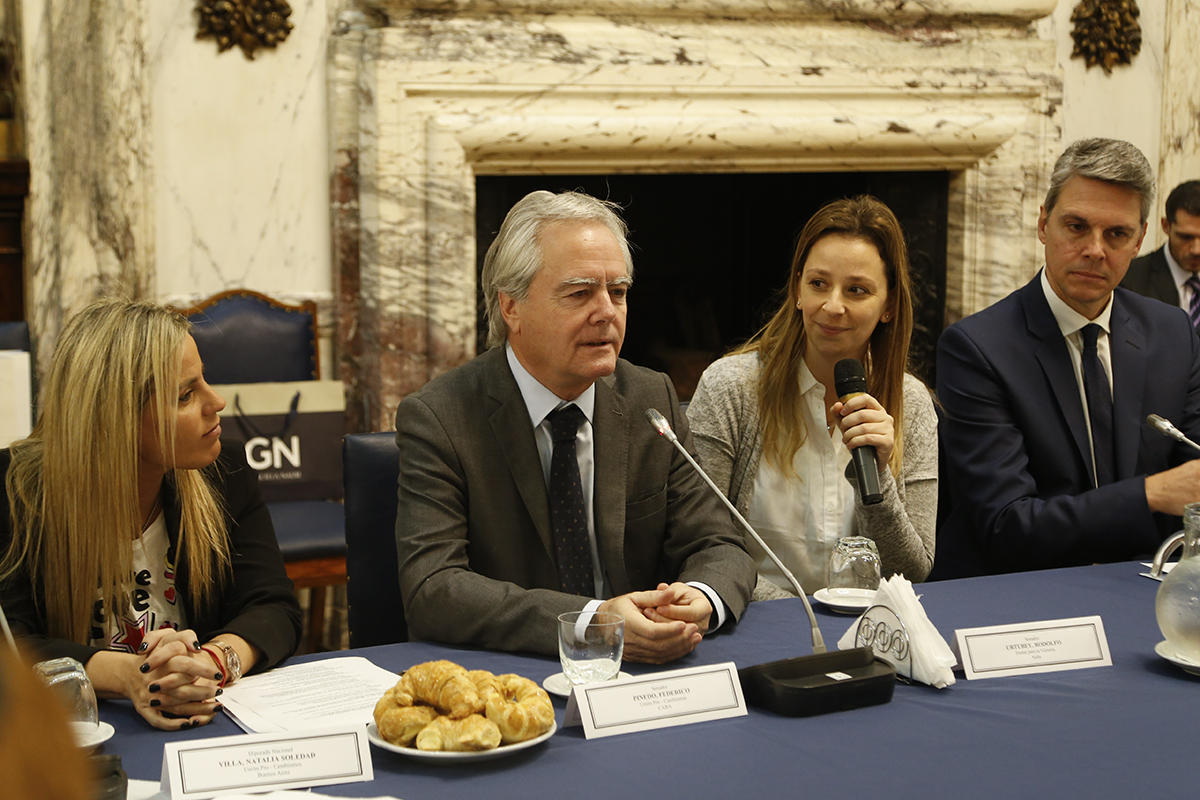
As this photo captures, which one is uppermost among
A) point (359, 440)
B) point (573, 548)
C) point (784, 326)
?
point (784, 326)

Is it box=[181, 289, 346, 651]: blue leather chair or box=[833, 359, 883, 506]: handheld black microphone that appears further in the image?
box=[181, 289, 346, 651]: blue leather chair

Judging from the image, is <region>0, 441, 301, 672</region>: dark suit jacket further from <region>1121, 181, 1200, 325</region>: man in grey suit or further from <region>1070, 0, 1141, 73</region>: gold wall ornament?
<region>1070, 0, 1141, 73</region>: gold wall ornament

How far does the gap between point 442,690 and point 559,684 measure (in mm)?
209

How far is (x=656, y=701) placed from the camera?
120cm

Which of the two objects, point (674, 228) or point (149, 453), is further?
point (674, 228)

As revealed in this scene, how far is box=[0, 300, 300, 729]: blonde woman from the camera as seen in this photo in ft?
4.86

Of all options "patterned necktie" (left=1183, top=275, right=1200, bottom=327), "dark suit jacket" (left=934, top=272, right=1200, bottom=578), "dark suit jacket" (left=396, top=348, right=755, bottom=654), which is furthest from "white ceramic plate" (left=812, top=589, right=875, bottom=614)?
"patterned necktie" (left=1183, top=275, right=1200, bottom=327)

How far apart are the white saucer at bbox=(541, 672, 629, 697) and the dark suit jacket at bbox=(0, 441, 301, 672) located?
A: 37cm

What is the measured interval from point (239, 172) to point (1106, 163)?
245 centimetres

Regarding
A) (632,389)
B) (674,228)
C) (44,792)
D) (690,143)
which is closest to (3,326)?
(632,389)

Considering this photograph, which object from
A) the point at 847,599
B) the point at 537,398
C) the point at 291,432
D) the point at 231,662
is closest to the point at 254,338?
the point at 291,432

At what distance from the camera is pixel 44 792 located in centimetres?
→ 31

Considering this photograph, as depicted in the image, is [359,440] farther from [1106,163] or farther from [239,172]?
[239,172]

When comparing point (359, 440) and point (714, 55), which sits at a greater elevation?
point (714, 55)
